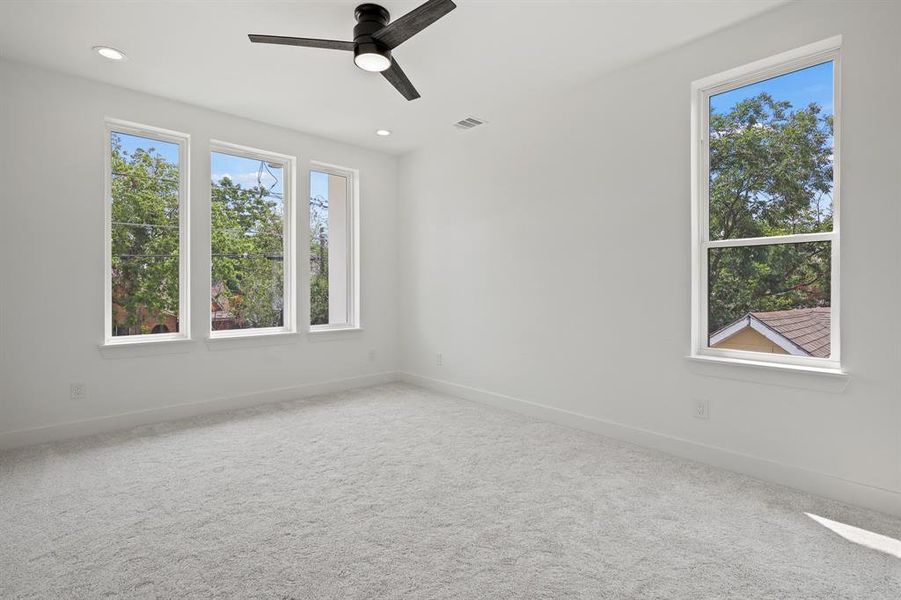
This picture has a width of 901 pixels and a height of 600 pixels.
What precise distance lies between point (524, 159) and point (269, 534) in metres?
3.42

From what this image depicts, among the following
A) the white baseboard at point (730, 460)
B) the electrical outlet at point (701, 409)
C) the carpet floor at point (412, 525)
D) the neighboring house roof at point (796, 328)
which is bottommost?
the carpet floor at point (412, 525)

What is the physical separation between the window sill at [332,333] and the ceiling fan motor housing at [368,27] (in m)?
3.01

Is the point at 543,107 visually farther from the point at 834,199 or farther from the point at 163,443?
the point at 163,443

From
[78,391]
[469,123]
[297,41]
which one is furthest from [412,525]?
[469,123]

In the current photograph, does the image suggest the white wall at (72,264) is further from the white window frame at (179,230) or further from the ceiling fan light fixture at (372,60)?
the ceiling fan light fixture at (372,60)

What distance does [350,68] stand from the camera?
10.9ft

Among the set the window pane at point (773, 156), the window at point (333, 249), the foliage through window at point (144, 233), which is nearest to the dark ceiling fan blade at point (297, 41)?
the foliage through window at point (144, 233)

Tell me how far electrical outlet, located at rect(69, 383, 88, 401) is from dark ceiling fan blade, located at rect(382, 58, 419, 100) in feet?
10.7

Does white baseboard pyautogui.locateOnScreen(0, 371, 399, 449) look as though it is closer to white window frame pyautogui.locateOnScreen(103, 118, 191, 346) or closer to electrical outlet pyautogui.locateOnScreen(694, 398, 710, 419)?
white window frame pyautogui.locateOnScreen(103, 118, 191, 346)

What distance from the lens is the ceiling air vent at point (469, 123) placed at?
4.32 metres

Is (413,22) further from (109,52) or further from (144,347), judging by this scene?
(144,347)

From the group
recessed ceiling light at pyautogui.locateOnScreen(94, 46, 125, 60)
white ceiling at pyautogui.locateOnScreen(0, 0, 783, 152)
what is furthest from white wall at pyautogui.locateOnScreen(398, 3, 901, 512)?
recessed ceiling light at pyautogui.locateOnScreen(94, 46, 125, 60)

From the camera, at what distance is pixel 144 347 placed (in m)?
3.79

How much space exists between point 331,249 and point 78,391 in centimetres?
259
